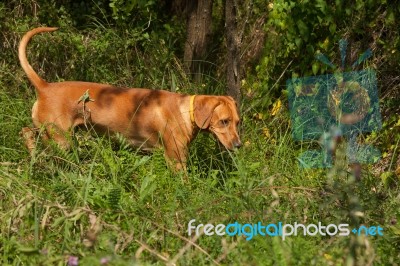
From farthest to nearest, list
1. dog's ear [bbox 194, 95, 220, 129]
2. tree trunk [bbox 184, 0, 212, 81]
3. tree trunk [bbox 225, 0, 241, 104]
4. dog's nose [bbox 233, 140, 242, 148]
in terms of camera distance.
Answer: tree trunk [bbox 184, 0, 212, 81] < tree trunk [bbox 225, 0, 241, 104] < dog's ear [bbox 194, 95, 220, 129] < dog's nose [bbox 233, 140, 242, 148]

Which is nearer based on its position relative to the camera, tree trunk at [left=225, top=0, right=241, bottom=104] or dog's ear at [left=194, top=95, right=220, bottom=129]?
dog's ear at [left=194, top=95, right=220, bottom=129]

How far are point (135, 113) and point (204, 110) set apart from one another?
26.0 inches

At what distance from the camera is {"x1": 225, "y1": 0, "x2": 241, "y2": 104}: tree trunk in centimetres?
→ 634

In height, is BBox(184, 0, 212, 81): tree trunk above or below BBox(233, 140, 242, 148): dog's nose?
above

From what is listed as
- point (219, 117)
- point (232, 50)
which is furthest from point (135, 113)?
point (232, 50)

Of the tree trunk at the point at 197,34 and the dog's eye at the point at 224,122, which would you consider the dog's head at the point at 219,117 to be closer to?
the dog's eye at the point at 224,122

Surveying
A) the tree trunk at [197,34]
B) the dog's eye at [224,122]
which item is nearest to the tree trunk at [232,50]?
the dog's eye at [224,122]

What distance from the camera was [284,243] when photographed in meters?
3.82

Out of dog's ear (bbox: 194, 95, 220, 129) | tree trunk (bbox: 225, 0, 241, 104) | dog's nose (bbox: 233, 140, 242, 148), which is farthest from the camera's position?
tree trunk (bbox: 225, 0, 241, 104)

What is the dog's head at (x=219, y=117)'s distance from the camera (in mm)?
6199

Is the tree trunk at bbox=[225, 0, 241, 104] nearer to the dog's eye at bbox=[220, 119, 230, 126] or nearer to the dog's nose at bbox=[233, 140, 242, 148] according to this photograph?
the dog's eye at bbox=[220, 119, 230, 126]

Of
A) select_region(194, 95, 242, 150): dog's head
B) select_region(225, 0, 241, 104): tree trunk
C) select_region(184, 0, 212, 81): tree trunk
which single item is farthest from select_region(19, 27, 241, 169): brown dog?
select_region(184, 0, 212, 81): tree trunk

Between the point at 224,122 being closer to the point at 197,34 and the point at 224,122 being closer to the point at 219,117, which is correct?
the point at 219,117

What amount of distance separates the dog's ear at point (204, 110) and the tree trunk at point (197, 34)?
5.84ft
